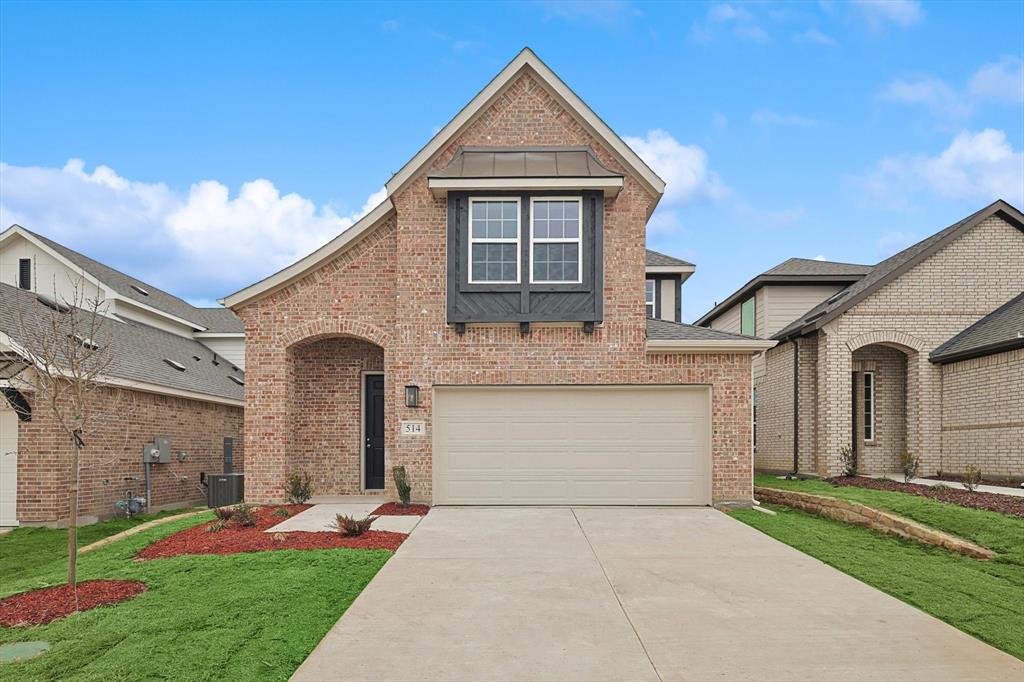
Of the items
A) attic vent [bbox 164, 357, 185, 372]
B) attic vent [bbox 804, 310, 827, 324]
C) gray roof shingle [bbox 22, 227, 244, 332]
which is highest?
gray roof shingle [bbox 22, 227, 244, 332]

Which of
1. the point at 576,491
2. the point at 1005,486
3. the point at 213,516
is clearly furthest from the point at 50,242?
the point at 1005,486

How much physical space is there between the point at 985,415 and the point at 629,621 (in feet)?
41.2

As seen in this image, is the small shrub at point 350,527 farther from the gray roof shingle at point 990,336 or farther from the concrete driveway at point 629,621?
the gray roof shingle at point 990,336

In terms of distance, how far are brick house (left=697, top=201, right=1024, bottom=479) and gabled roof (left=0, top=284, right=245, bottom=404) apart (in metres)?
15.6

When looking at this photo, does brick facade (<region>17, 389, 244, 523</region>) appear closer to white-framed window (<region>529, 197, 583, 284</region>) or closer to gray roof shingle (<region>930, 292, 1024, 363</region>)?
white-framed window (<region>529, 197, 583, 284</region>)

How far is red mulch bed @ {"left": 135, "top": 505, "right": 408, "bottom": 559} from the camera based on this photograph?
9000mm

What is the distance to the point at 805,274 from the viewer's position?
21.2 m

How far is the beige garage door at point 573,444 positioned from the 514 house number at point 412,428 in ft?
0.89

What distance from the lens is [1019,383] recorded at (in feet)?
44.9

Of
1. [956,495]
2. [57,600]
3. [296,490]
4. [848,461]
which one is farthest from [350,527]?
[848,461]

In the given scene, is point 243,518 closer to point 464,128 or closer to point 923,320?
point 464,128

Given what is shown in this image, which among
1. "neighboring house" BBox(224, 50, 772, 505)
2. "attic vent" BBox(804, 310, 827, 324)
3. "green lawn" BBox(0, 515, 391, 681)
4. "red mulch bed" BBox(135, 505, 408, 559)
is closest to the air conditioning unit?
"neighboring house" BBox(224, 50, 772, 505)

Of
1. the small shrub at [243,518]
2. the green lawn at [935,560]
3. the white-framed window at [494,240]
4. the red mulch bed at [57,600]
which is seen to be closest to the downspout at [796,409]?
the green lawn at [935,560]

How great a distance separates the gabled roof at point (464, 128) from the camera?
13195 mm
